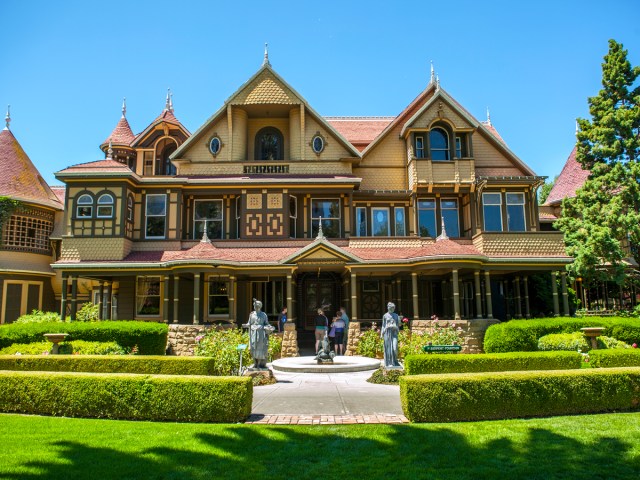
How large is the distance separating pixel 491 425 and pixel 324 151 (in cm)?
1979

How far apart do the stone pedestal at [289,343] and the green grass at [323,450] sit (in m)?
11.9

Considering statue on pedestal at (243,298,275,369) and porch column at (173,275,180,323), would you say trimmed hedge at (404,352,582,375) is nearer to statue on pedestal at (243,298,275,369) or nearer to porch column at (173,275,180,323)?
statue on pedestal at (243,298,275,369)

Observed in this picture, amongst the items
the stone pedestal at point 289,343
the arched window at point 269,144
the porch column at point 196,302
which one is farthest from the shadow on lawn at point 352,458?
the arched window at point 269,144

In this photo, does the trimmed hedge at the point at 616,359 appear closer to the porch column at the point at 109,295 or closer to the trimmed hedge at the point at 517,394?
the trimmed hedge at the point at 517,394

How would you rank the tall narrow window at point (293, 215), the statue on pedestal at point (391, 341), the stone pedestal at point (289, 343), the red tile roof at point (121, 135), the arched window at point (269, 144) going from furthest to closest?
1. the red tile roof at point (121, 135)
2. the arched window at point (269, 144)
3. the tall narrow window at point (293, 215)
4. the stone pedestal at point (289, 343)
5. the statue on pedestal at point (391, 341)

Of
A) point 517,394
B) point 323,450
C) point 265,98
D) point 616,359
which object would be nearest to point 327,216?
point 265,98

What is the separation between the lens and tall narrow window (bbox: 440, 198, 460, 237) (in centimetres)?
2745

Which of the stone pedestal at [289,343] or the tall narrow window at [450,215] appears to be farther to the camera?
the tall narrow window at [450,215]

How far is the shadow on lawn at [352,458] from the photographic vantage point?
667 centimetres

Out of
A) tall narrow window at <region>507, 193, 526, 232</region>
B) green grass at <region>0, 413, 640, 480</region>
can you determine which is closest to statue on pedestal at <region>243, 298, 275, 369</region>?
green grass at <region>0, 413, 640, 480</region>

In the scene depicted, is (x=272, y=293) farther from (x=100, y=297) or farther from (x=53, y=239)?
(x=53, y=239)

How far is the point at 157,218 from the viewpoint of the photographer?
26.0 meters

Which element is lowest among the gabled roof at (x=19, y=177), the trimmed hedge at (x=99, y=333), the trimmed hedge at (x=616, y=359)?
the trimmed hedge at (x=616, y=359)

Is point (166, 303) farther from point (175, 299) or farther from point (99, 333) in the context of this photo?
point (99, 333)
